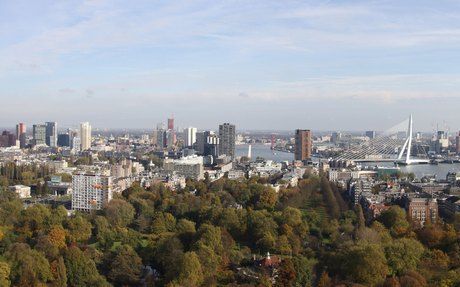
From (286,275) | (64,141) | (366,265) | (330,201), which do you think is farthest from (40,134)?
(366,265)

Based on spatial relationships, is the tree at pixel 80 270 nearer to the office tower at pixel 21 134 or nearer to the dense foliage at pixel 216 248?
the dense foliage at pixel 216 248

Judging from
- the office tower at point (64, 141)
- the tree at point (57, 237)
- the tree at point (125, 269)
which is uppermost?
the office tower at point (64, 141)

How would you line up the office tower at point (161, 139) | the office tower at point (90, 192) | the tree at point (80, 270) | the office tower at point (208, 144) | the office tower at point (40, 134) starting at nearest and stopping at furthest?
the tree at point (80, 270) → the office tower at point (90, 192) → the office tower at point (208, 144) → the office tower at point (161, 139) → the office tower at point (40, 134)

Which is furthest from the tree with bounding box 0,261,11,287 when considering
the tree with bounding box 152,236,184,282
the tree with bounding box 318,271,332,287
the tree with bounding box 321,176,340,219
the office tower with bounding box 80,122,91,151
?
the office tower with bounding box 80,122,91,151

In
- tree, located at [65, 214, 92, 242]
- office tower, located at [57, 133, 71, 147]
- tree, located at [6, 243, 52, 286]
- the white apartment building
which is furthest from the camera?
office tower, located at [57, 133, 71, 147]

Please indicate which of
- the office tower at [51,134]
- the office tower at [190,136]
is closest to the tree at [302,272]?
the office tower at [190,136]

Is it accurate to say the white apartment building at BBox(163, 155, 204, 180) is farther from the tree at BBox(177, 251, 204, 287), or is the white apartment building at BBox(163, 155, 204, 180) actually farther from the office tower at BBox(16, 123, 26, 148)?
the office tower at BBox(16, 123, 26, 148)

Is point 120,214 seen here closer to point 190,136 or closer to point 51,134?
point 190,136
